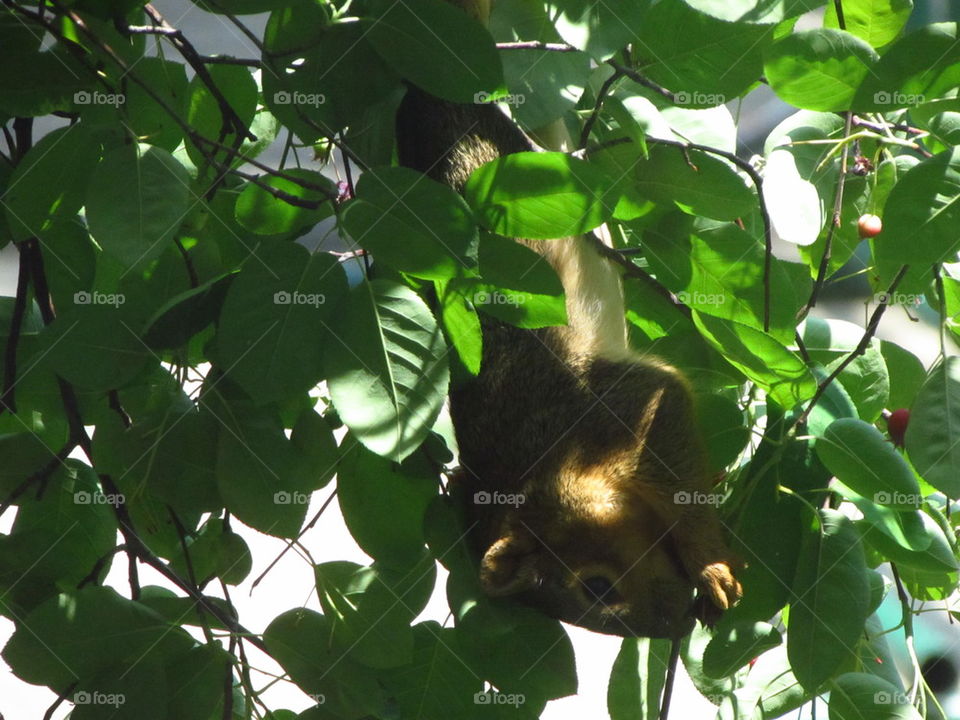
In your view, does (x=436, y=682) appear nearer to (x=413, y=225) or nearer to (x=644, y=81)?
(x=413, y=225)

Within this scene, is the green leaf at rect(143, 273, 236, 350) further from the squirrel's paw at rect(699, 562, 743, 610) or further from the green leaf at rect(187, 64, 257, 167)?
the squirrel's paw at rect(699, 562, 743, 610)

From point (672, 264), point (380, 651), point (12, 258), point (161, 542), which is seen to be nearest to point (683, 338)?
point (672, 264)

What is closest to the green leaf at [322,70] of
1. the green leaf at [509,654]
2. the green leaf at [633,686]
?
the green leaf at [509,654]

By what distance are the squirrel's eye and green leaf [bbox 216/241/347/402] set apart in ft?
2.75

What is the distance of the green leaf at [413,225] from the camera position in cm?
93

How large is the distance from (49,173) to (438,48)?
448 mm

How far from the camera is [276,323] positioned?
0.94 m

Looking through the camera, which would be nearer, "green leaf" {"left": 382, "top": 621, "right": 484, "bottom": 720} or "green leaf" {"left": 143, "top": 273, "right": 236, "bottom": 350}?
"green leaf" {"left": 143, "top": 273, "right": 236, "bottom": 350}

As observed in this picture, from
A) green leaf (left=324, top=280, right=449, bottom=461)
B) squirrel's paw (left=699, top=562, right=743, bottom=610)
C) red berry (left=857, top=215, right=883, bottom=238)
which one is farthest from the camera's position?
squirrel's paw (left=699, top=562, right=743, bottom=610)

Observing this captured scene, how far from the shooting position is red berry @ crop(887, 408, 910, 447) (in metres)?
1.35

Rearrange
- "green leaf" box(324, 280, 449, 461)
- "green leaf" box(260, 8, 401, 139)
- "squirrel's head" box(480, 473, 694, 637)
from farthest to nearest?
"squirrel's head" box(480, 473, 694, 637)
"green leaf" box(260, 8, 401, 139)
"green leaf" box(324, 280, 449, 461)

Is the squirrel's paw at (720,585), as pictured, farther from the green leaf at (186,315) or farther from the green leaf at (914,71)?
the green leaf at (186,315)

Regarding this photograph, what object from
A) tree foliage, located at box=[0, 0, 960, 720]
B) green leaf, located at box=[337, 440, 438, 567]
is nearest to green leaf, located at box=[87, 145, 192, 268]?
tree foliage, located at box=[0, 0, 960, 720]

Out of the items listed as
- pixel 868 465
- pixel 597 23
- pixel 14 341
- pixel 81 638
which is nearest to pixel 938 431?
pixel 868 465
